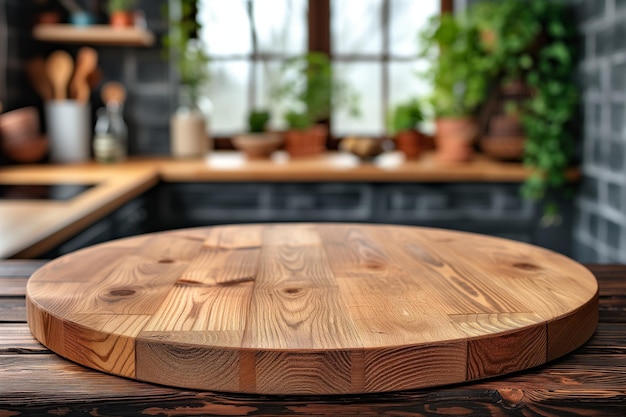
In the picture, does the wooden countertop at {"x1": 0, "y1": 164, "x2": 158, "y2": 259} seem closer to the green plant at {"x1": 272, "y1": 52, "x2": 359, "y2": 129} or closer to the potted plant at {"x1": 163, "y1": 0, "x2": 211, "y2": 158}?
the potted plant at {"x1": 163, "y1": 0, "x2": 211, "y2": 158}

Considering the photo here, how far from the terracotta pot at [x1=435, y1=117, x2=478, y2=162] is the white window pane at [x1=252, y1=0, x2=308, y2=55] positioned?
3.11ft

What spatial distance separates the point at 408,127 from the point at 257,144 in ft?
2.22

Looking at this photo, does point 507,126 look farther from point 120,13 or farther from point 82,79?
point 82,79

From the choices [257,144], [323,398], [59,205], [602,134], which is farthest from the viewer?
[257,144]

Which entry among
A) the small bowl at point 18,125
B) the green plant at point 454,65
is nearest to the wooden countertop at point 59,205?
the small bowl at point 18,125

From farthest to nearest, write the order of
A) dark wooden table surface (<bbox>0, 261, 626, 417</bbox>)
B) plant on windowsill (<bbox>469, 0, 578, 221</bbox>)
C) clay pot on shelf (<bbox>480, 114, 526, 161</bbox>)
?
clay pot on shelf (<bbox>480, 114, 526, 161</bbox>), plant on windowsill (<bbox>469, 0, 578, 221</bbox>), dark wooden table surface (<bbox>0, 261, 626, 417</bbox>)

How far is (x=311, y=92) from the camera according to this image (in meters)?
3.80

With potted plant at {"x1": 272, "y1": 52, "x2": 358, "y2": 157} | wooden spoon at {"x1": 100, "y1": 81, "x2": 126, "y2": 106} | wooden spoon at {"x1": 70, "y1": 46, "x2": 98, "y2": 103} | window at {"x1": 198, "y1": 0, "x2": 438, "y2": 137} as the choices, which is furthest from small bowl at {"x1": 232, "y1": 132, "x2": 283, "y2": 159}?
wooden spoon at {"x1": 70, "y1": 46, "x2": 98, "y2": 103}

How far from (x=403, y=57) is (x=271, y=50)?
663 millimetres

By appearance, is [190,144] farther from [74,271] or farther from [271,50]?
[74,271]

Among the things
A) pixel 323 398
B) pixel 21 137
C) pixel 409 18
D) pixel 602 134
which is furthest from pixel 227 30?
pixel 323 398

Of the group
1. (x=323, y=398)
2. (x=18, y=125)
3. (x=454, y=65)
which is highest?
(x=454, y=65)

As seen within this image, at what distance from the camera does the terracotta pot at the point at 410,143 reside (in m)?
3.60

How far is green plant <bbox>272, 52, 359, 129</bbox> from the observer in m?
3.80
